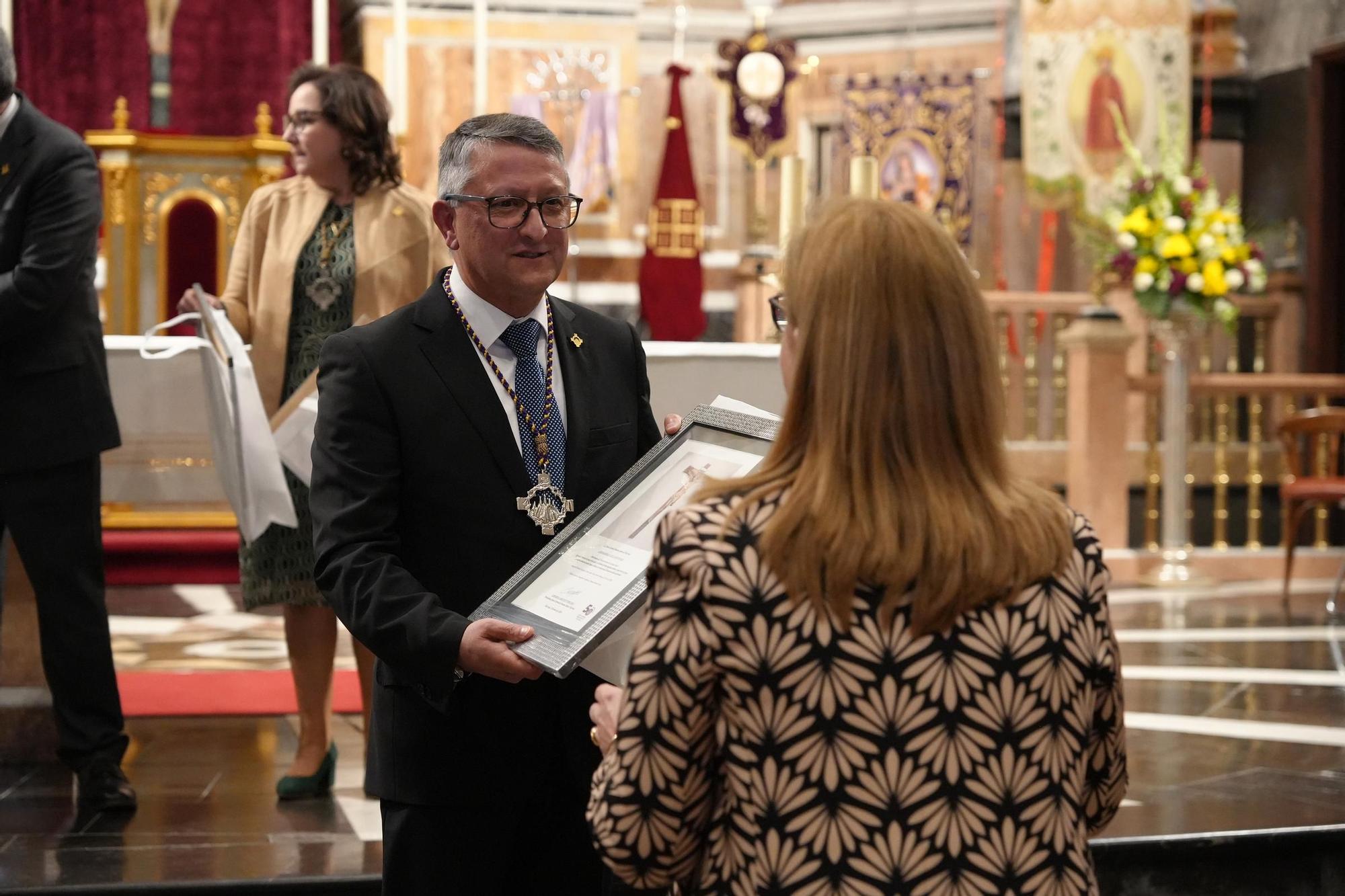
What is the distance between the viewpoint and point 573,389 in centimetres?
208

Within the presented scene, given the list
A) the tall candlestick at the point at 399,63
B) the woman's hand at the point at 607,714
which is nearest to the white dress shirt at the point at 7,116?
the woman's hand at the point at 607,714

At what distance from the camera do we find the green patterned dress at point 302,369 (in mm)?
3449

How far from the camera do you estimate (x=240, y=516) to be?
3332 millimetres

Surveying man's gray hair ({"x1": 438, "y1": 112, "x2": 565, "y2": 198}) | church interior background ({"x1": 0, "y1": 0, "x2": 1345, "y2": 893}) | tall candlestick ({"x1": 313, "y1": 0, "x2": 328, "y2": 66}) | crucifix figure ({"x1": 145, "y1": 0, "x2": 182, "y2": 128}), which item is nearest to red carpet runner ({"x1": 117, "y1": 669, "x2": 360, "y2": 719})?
church interior background ({"x1": 0, "y1": 0, "x2": 1345, "y2": 893})

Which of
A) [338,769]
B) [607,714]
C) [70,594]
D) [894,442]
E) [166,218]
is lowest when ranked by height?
[338,769]

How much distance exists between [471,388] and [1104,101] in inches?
361

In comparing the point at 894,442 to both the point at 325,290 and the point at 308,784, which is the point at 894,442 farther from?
the point at 308,784

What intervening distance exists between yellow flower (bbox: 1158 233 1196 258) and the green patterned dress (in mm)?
5466

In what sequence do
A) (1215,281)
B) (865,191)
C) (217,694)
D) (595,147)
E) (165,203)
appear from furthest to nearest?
(595,147) < (1215,281) < (165,203) < (865,191) < (217,694)

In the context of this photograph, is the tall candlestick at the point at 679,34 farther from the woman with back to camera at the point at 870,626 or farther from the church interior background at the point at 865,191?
the woman with back to camera at the point at 870,626

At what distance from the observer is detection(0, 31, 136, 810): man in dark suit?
3328mm

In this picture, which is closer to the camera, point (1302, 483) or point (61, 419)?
point (61, 419)

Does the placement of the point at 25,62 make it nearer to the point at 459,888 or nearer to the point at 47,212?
the point at 47,212

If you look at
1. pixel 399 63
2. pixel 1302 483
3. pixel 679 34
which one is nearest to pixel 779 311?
pixel 399 63
